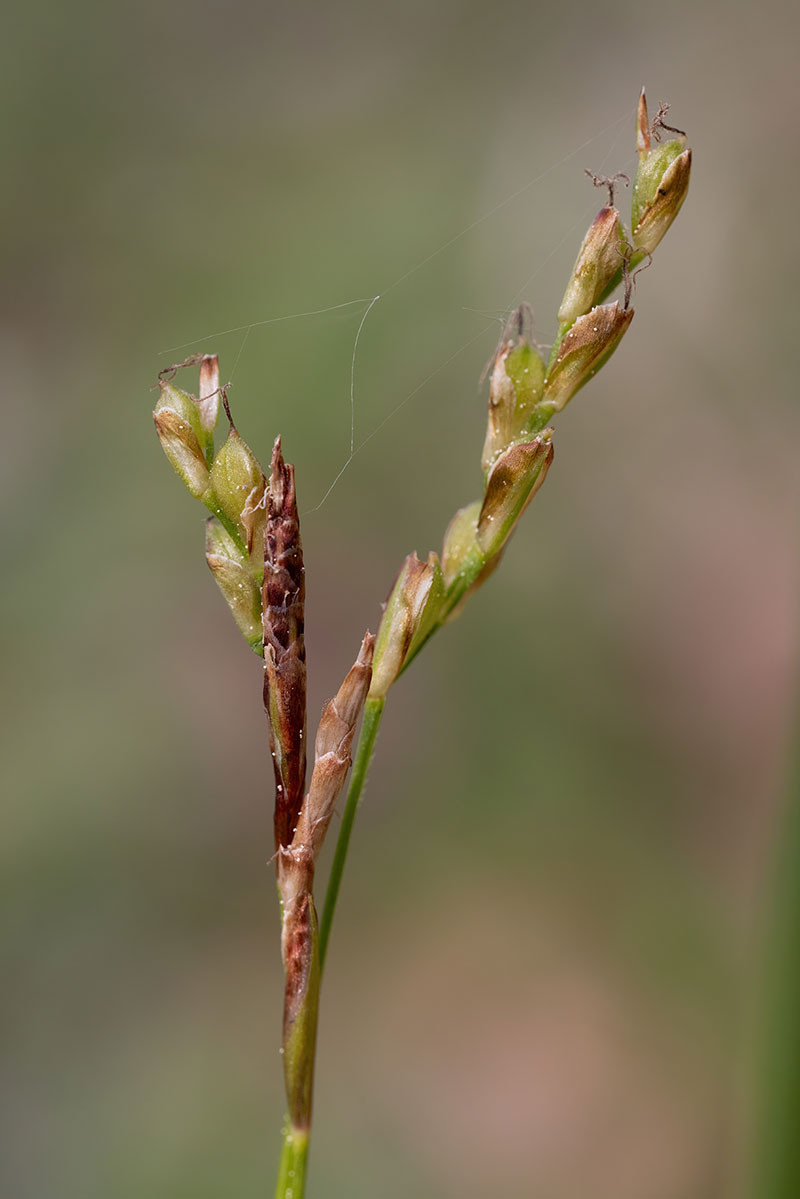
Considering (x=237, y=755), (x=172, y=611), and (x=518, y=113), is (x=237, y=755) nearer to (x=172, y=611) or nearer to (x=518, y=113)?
(x=172, y=611)

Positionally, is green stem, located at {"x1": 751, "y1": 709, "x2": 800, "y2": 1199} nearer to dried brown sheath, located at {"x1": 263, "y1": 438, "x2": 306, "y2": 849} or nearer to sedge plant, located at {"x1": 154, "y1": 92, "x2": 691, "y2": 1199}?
sedge plant, located at {"x1": 154, "y1": 92, "x2": 691, "y2": 1199}

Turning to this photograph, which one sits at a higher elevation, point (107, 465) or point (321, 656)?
point (107, 465)

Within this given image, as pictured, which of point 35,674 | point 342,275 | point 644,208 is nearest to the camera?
point 644,208

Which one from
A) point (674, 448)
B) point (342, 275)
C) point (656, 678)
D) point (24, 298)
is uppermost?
point (24, 298)

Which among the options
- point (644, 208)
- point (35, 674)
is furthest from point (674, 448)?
point (644, 208)

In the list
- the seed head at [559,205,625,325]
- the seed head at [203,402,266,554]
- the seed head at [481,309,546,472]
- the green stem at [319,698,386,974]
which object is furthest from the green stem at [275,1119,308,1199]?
the seed head at [559,205,625,325]

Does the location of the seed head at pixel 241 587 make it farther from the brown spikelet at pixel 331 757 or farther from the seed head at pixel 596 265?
the seed head at pixel 596 265
